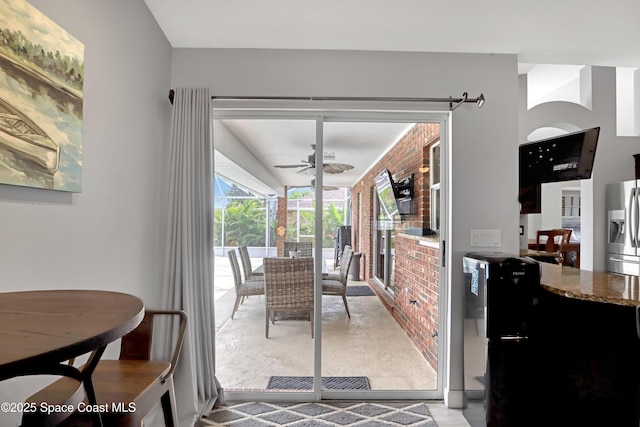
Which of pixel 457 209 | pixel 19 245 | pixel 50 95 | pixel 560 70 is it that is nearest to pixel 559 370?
pixel 457 209

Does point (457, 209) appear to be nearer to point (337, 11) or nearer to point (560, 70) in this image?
point (337, 11)

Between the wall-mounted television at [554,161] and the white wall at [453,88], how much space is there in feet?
1.42

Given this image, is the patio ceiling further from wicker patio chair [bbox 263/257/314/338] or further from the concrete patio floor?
the concrete patio floor

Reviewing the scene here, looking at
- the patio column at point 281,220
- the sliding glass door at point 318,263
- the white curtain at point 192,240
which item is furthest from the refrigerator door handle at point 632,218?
the white curtain at point 192,240

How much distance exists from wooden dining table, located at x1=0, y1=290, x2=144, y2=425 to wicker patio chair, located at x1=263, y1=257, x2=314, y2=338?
5.37 ft

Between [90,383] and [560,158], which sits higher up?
[560,158]

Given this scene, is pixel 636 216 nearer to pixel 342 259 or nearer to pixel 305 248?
pixel 342 259

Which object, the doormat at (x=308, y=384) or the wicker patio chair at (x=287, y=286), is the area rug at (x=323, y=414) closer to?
the doormat at (x=308, y=384)

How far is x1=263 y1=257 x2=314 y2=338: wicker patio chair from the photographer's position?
2.59 meters

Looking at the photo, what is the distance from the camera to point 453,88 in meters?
2.43

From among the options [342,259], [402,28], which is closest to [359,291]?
[342,259]

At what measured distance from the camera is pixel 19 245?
46.0 inches

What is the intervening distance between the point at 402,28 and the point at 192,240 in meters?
1.96

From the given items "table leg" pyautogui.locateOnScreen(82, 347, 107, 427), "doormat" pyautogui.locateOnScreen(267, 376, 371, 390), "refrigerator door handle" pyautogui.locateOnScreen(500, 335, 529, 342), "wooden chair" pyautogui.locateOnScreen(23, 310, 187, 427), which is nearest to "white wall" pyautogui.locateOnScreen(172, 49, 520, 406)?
"refrigerator door handle" pyautogui.locateOnScreen(500, 335, 529, 342)
